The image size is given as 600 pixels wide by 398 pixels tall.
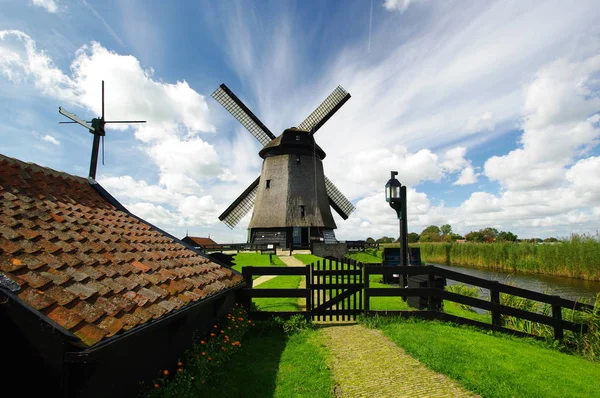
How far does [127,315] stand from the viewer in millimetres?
3119

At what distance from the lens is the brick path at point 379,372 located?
4.04 metres

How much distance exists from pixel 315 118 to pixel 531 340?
24.6 m

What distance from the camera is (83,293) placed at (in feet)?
9.68

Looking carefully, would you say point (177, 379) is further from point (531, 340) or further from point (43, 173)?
point (531, 340)

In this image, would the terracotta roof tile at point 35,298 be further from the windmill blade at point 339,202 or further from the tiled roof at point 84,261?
the windmill blade at point 339,202

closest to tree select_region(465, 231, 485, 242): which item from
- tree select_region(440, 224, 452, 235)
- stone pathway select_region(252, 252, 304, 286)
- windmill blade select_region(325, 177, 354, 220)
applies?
tree select_region(440, 224, 452, 235)

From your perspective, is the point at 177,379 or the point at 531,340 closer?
the point at 177,379

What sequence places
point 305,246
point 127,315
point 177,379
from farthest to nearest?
point 305,246
point 177,379
point 127,315

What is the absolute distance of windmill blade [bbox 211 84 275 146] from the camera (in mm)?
28391

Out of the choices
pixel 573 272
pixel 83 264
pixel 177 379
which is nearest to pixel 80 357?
pixel 83 264

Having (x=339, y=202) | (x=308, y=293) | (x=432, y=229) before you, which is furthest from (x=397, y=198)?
(x=432, y=229)

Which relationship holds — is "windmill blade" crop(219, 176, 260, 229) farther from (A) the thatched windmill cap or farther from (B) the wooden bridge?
(B) the wooden bridge

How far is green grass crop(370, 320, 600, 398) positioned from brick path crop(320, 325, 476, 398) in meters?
0.20

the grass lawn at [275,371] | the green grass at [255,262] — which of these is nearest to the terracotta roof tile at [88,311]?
the grass lawn at [275,371]
